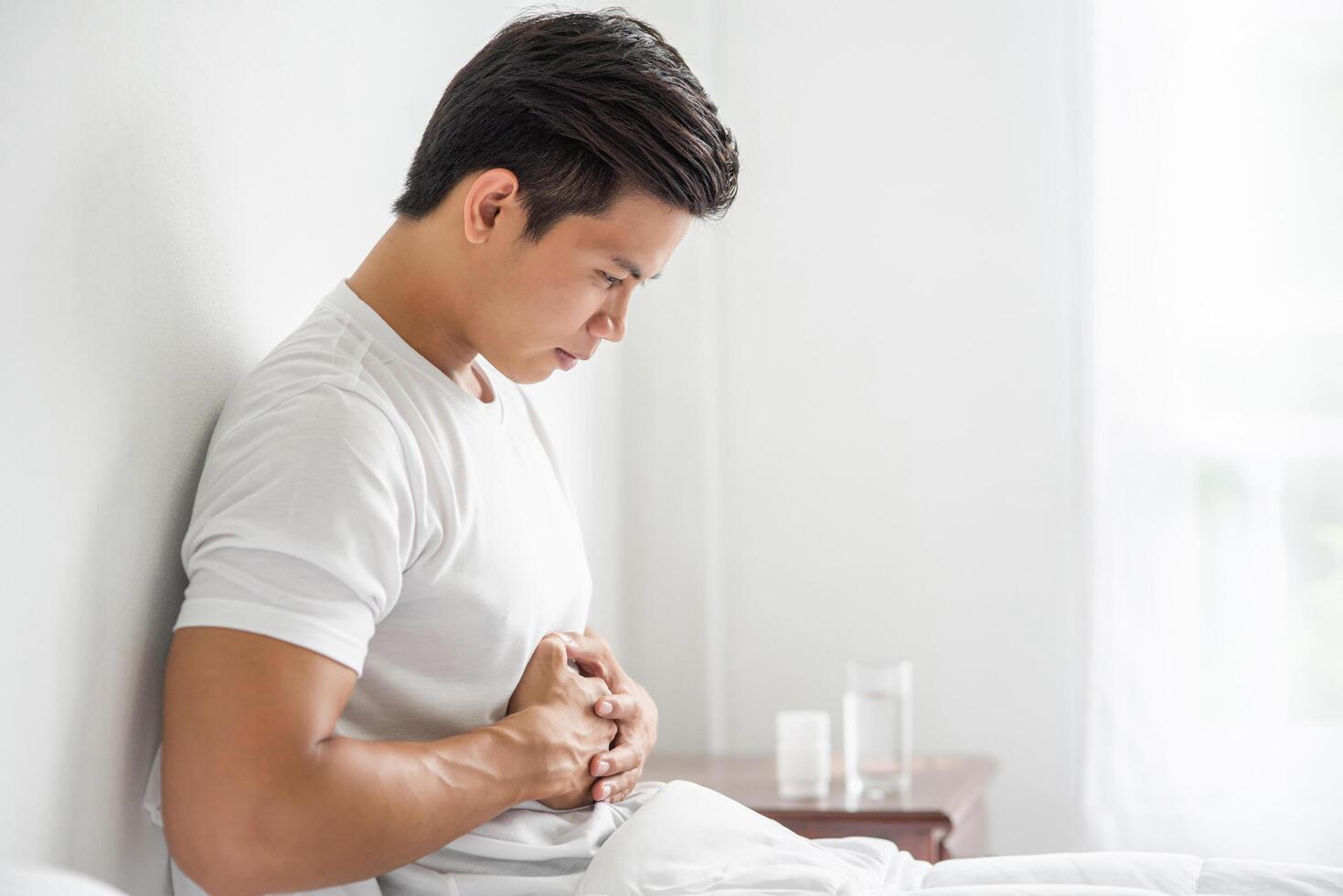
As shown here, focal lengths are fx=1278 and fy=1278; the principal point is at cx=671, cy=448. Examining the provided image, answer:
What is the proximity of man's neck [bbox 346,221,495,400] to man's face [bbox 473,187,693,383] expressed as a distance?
27mm

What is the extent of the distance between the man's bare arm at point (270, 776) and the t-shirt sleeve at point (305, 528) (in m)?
0.02

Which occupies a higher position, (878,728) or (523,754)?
(523,754)

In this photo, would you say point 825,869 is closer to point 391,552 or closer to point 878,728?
point 391,552

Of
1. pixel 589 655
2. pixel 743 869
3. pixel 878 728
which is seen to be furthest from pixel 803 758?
pixel 743 869

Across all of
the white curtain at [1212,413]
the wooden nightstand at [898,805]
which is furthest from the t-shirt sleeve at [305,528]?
the white curtain at [1212,413]

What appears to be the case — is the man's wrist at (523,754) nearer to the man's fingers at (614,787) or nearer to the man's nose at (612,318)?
the man's fingers at (614,787)

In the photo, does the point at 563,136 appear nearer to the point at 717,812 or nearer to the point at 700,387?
the point at 717,812

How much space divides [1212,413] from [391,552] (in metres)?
1.82

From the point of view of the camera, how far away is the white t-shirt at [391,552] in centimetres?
84

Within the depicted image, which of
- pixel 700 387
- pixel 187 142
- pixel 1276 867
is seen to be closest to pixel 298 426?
pixel 187 142

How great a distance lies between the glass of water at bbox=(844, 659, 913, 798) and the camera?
1843mm

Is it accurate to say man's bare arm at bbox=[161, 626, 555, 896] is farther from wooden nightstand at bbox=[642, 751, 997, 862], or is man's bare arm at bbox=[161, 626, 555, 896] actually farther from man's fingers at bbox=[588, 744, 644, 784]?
wooden nightstand at bbox=[642, 751, 997, 862]

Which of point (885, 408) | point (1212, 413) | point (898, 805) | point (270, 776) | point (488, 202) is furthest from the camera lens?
point (885, 408)

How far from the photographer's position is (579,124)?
102cm
